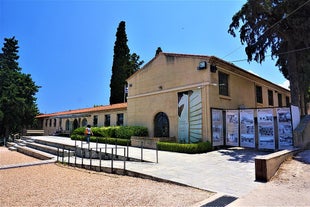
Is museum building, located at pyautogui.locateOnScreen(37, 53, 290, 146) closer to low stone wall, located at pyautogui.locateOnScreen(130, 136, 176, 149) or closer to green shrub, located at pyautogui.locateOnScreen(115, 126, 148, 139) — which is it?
green shrub, located at pyautogui.locateOnScreen(115, 126, 148, 139)

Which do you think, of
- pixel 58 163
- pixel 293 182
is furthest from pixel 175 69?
pixel 293 182

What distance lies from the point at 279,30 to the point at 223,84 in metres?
5.17

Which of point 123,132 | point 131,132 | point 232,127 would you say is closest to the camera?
point 232,127

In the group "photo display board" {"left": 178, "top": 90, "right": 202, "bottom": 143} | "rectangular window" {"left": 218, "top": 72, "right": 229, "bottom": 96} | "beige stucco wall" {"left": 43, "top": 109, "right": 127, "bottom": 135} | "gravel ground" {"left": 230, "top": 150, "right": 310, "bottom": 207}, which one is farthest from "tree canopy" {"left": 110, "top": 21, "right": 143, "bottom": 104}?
"gravel ground" {"left": 230, "top": 150, "right": 310, "bottom": 207}

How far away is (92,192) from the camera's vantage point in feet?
19.3

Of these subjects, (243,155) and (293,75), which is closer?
(243,155)

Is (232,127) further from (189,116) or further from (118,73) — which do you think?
(118,73)

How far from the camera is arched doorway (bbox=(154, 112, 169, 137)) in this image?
16337 mm

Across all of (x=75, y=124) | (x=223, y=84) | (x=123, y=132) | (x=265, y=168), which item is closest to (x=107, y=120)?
(x=123, y=132)

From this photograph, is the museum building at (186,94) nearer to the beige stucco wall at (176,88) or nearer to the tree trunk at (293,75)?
the beige stucco wall at (176,88)

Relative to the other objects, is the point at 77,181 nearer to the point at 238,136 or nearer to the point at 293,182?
the point at 293,182

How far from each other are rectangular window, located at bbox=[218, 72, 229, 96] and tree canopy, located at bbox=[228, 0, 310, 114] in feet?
11.9

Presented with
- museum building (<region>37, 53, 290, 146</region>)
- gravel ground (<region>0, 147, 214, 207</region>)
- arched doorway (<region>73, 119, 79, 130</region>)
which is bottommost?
gravel ground (<region>0, 147, 214, 207</region>)

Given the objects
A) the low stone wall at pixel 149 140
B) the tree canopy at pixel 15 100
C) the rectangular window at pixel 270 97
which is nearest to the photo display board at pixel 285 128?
the low stone wall at pixel 149 140
